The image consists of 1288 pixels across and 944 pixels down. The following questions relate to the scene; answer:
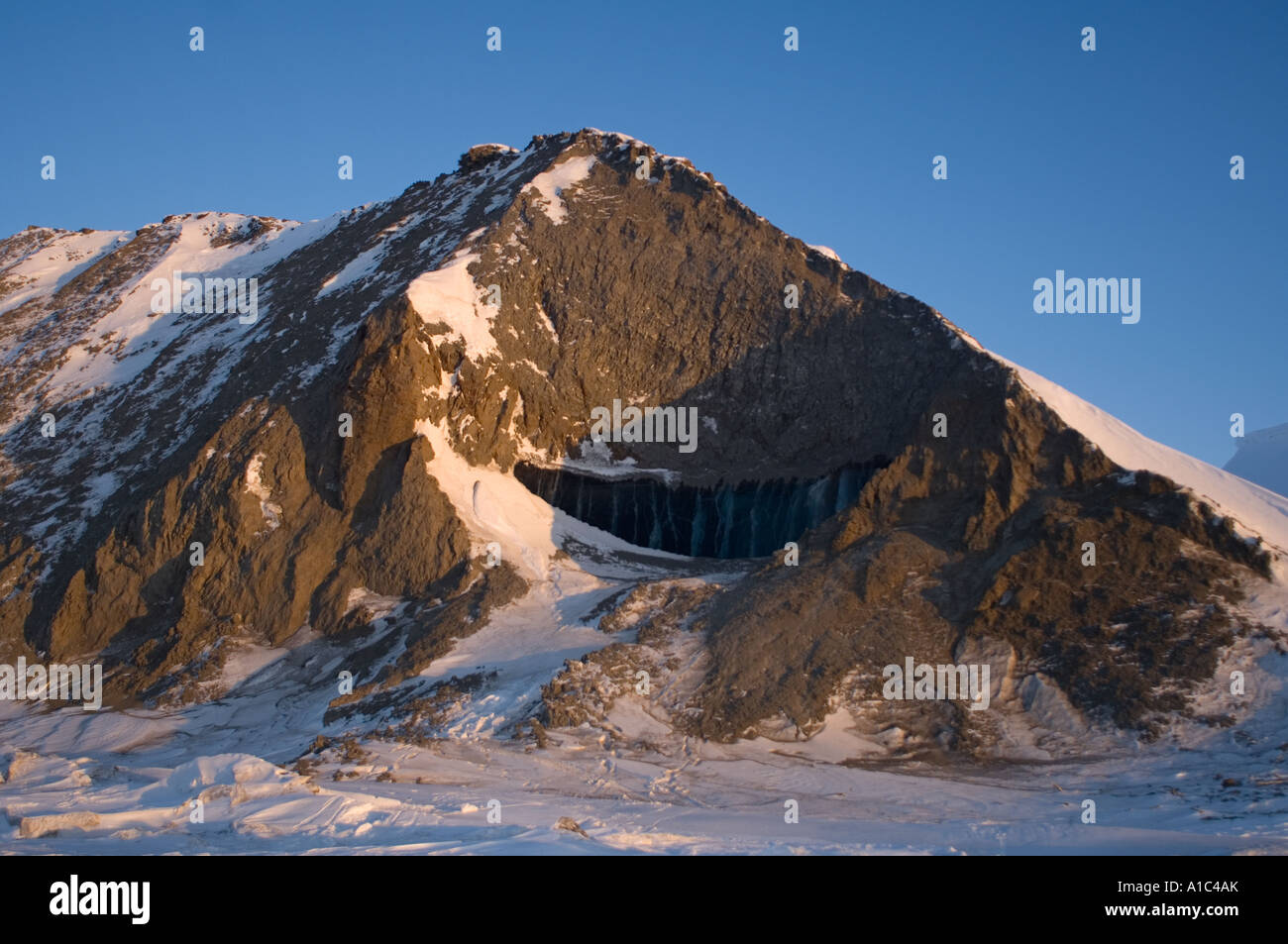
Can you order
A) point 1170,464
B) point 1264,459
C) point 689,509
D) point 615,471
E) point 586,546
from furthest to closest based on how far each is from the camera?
1. point 1264,459
2. point 615,471
3. point 689,509
4. point 586,546
5. point 1170,464

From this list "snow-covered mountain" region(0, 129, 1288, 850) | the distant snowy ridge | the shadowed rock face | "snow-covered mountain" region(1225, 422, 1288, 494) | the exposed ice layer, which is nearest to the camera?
"snow-covered mountain" region(0, 129, 1288, 850)

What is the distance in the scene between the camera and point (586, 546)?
3884 centimetres

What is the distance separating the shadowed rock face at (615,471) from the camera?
97.9 feet

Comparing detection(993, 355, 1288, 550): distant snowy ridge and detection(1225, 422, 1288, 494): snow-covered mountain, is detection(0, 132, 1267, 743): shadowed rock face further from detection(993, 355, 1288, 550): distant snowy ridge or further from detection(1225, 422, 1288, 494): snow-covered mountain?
detection(1225, 422, 1288, 494): snow-covered mountain

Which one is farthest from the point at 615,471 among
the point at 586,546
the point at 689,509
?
the point at 586,546

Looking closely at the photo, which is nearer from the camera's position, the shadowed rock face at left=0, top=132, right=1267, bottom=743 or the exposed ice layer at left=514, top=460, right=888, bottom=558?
the shadowed rock face at left=0, top=132, right=1267, bottom=743

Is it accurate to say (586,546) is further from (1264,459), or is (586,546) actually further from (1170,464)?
(1264,459)

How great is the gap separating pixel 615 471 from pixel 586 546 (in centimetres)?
364

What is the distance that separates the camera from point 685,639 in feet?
103

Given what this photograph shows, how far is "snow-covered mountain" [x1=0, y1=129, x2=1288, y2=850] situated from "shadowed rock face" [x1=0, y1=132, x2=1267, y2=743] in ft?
0.41

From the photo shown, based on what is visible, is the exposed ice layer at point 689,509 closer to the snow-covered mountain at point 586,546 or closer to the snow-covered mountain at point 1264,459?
the snow-covered mountain at point 586,546

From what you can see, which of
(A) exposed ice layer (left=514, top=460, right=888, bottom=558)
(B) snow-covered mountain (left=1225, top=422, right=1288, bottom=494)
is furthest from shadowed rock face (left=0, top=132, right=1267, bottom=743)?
(B) snow-covered mountain (left=1225, top=422, right=1288, bottom=494)

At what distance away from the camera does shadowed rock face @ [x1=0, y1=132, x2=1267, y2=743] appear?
29.9m
